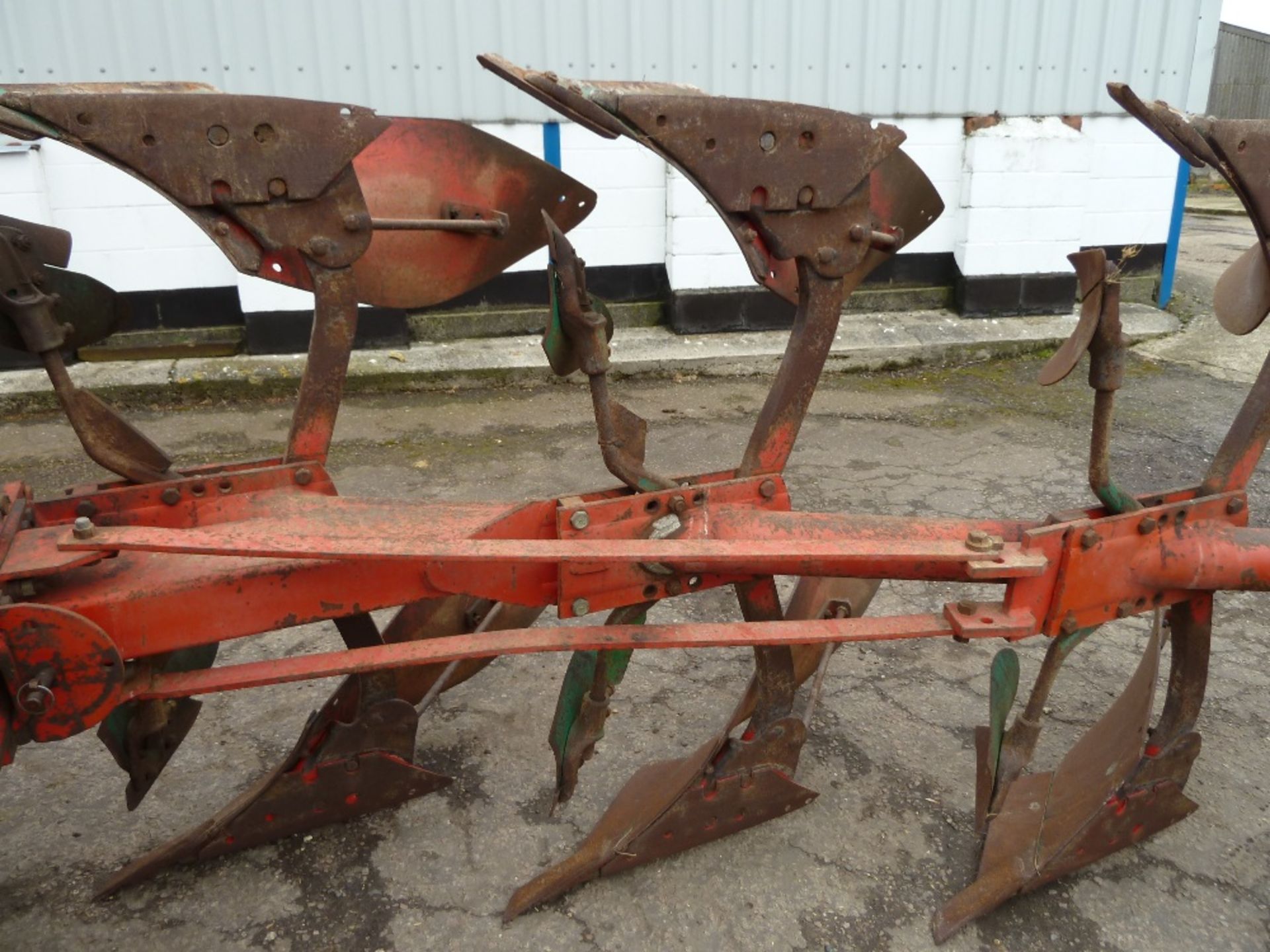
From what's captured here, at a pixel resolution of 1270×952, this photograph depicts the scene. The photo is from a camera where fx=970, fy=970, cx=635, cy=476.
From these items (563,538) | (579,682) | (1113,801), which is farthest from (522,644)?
(1113,801)

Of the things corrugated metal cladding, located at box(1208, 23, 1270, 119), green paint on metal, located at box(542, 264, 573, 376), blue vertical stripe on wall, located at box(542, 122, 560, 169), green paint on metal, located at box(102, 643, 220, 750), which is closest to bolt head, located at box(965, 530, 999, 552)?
green paint on metal, located at box(542, 264, 573, 376)

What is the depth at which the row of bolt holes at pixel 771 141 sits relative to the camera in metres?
1.61

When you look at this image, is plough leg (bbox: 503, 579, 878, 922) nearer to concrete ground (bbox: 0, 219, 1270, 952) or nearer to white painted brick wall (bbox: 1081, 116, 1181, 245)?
concrete ground (bbox: 0, 219, 1270, 952)

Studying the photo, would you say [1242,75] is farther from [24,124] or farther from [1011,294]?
[24,124]

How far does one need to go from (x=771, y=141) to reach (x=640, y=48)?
4.09m

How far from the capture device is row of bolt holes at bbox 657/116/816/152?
5.28 feet

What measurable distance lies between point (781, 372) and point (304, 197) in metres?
0.91

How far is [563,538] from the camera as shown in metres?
1.68

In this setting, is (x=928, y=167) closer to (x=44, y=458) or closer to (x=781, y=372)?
(x=781, y=372)

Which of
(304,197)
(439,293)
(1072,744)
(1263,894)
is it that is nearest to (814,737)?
(1072,744)

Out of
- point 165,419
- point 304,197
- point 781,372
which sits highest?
point 304,197

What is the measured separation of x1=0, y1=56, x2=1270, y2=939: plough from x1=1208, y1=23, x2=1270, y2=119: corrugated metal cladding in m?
16.0

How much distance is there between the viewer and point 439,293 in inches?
90.8

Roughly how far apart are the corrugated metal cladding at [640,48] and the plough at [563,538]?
333 cm
